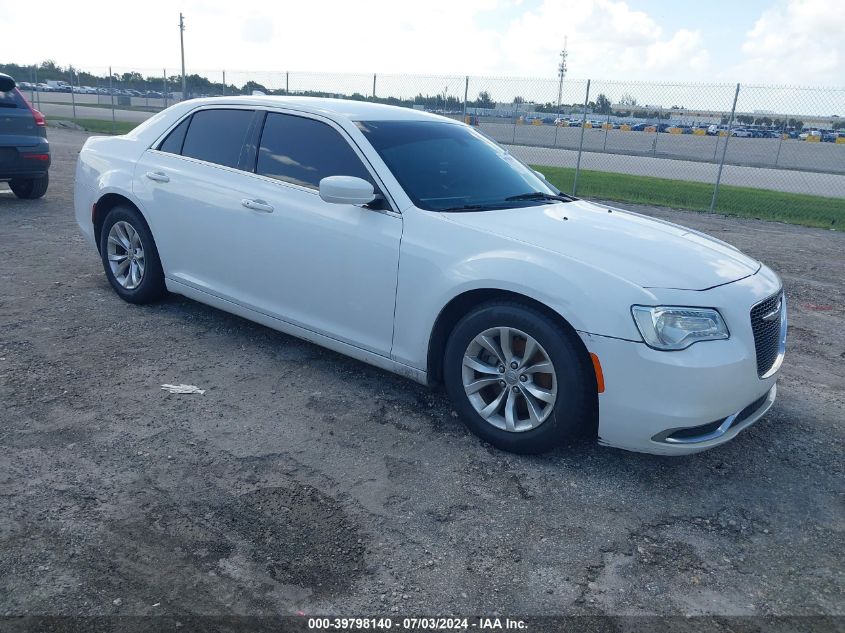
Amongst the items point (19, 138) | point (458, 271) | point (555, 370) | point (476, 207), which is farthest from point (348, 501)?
point (19, 138)

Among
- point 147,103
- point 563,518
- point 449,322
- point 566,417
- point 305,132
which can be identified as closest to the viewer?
point 563,518

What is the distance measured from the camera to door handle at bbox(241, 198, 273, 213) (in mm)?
4520

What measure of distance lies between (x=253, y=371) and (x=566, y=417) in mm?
2159

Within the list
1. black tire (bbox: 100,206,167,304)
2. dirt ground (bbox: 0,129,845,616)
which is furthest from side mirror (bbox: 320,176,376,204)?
black tire (bbox: 100,206,167,304)

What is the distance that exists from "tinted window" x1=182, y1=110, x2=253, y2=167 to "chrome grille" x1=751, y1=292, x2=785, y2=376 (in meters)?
3.36

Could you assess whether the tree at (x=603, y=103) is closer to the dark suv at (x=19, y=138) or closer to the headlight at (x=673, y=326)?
the dark suv at (x=19, y=138)

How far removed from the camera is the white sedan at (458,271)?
10.9ft

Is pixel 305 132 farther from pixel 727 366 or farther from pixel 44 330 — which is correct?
pixel 727 366

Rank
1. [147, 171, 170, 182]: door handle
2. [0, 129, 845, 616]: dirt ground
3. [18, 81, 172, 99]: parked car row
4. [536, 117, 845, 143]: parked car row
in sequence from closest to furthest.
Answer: [0, 129, 845, 616]: dirt ground < [147, 171, 170, 182]: door handle < [536, 117, 845, 143]: parked car row < [18, 81, 172, 99]: parked car row

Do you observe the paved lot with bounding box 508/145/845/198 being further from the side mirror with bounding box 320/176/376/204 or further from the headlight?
the side mirror with bounding box 320/176/376/204

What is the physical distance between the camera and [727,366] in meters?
3.30

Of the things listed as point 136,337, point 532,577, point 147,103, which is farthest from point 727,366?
point 147,103

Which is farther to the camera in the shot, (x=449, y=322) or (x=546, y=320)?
(x=449, y=322)

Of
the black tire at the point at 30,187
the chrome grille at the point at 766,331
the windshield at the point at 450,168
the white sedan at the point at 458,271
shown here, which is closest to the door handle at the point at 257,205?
the white sedan at the point at 458,271
